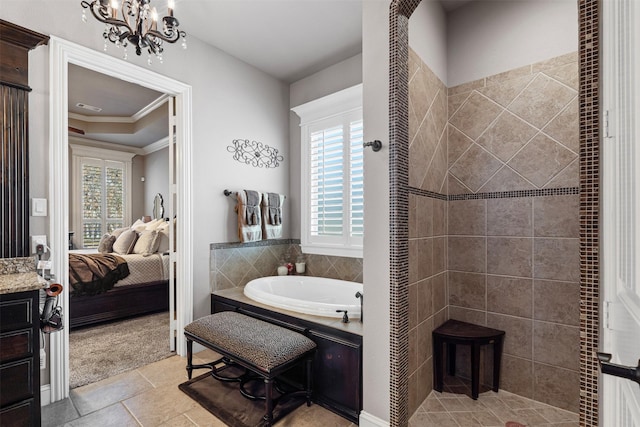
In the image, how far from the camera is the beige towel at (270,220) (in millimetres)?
3582

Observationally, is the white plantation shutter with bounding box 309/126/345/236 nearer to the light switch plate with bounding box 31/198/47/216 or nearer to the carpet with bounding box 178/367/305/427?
the carpet with bounding box 178/367/305/427

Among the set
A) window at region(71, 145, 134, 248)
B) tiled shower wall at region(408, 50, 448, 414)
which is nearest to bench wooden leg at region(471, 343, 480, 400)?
tiled shower wall at region(408, 50, 448, 414)

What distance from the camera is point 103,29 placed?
238 cm

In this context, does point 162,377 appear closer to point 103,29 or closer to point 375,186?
point 375,186

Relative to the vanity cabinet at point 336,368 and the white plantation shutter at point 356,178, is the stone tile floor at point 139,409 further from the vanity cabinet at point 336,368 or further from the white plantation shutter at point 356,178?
the white plantation shutter at point 356,178

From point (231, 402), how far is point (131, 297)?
2628 mm

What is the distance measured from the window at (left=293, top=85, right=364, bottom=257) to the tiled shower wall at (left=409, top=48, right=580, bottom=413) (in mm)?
985

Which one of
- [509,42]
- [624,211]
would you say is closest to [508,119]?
[509,42]

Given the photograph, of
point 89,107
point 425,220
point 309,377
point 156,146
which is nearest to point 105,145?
point 156,146

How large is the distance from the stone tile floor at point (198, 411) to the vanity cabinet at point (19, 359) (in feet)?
1.52

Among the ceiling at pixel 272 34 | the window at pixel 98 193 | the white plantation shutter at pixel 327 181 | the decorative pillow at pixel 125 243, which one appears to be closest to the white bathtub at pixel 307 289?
the white plantation shutter at pixel 327 181

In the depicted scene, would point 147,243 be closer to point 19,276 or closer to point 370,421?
point 19,276

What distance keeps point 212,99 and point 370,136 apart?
203cm

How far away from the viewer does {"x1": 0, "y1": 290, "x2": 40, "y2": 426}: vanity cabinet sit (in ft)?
4.89
